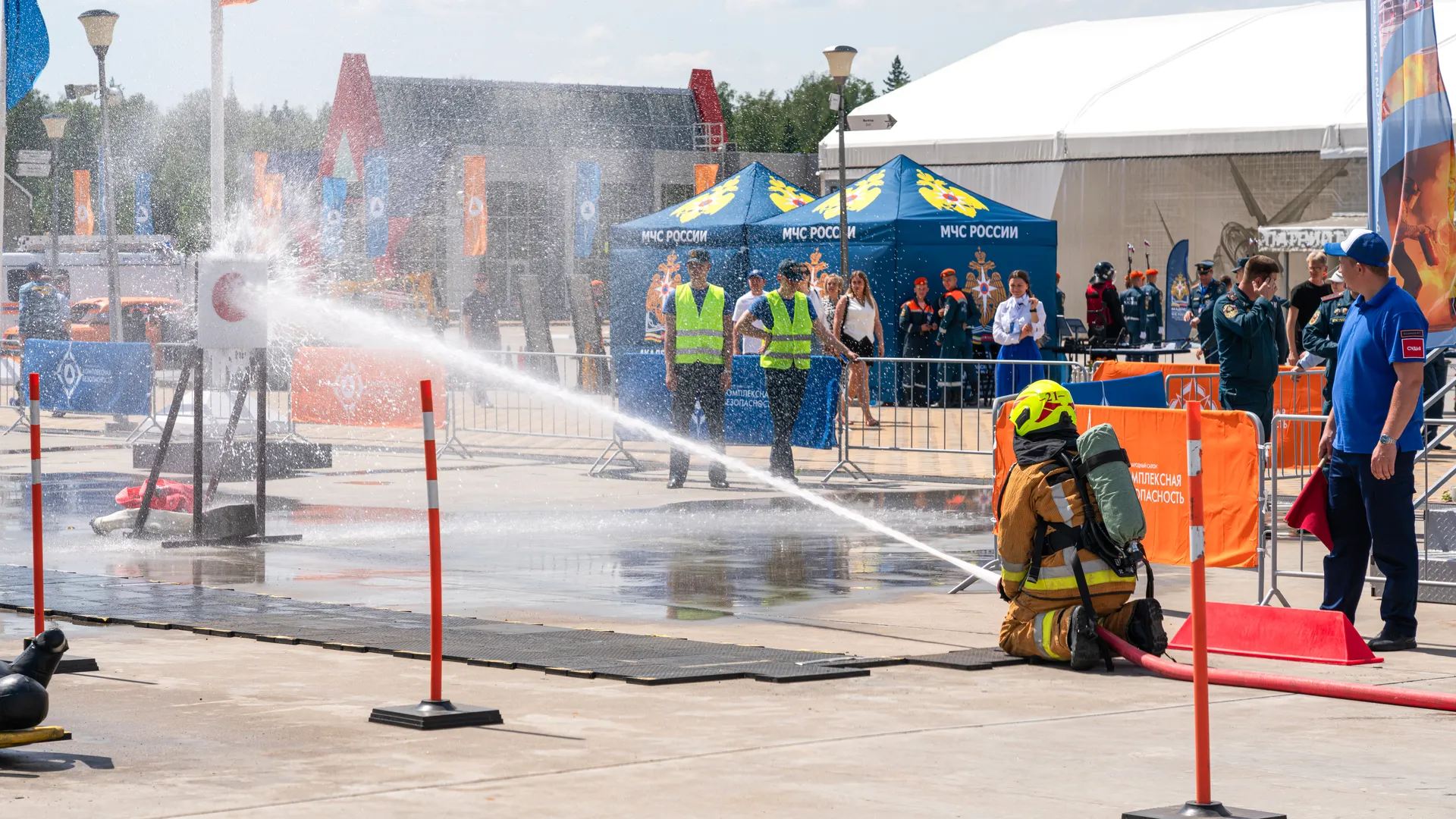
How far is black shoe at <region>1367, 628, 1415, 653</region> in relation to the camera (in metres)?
8.37

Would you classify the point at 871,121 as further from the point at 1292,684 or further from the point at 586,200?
the point at 1292,684

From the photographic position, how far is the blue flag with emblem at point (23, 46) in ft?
66.5

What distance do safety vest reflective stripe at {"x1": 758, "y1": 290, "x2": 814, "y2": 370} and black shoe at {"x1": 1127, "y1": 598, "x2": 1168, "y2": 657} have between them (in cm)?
816

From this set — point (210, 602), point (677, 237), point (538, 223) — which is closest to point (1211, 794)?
point (210, 602)

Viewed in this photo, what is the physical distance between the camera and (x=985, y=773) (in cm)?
585

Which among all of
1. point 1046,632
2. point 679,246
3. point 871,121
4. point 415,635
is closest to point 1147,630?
point 1046,632

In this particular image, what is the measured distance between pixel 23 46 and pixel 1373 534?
16329 millimetres

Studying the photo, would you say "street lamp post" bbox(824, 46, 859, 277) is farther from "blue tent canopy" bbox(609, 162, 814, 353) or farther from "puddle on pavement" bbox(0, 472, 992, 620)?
"puddle on pavement" bbox(0, 472, 992, 620)

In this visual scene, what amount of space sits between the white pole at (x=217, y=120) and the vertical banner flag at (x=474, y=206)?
49.4ft

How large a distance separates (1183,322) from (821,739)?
103ft

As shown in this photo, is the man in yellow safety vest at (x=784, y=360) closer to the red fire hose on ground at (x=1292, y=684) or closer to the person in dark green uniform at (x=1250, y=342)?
the person in dark green uniform at (x=1250, y=342)

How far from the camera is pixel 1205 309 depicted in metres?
15.7

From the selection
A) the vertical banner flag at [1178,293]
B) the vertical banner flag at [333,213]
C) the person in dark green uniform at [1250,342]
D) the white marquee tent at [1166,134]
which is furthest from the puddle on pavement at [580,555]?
the vertical banner flag at [333,213]

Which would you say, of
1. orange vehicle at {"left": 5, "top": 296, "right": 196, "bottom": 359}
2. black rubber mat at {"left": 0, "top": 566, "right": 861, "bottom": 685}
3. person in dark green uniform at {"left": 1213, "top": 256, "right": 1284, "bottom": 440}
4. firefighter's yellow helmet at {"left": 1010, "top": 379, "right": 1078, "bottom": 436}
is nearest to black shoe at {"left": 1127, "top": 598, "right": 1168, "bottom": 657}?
firefighter's yellow helmet at {"left": 1010, "top": 379, "right": 1078, "bottom": 436}
